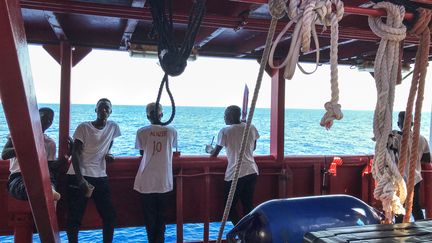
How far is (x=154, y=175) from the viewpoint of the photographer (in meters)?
4.25

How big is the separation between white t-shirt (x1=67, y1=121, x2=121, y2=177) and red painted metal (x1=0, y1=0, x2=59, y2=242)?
1.92 metres

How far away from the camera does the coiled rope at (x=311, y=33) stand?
1411mm

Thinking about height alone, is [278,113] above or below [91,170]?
above

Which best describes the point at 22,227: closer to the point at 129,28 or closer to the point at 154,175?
the point at 154,175

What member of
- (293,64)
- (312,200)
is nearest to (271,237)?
(312,200)

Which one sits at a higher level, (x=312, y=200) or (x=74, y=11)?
(x=74, y=11)

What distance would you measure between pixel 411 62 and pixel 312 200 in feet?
13.6

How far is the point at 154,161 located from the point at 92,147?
2.31 ft

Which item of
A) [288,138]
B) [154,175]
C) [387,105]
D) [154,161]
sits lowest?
[288,138]

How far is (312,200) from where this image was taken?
7.66ft

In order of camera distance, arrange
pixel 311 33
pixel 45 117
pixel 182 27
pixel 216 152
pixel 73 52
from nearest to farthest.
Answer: pixel 311 33, pixel 45 117, pixel 182 27, pixel 73 52, pixel 216 152

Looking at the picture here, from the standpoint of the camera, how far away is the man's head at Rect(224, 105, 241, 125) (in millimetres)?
4754

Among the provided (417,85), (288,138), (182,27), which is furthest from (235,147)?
(288,138)

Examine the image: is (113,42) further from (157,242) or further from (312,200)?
(312,200)
